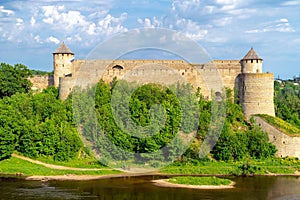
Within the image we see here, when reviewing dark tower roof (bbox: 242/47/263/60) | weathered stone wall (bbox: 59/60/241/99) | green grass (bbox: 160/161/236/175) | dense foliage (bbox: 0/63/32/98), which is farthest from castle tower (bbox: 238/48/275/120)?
dense foliage (bbox: 0/63/32/98)

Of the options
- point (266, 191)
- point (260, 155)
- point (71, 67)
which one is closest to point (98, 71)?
point (71, 67)

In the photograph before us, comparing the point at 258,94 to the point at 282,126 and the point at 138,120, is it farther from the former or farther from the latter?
the point at 138,120

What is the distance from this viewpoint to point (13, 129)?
27.7m

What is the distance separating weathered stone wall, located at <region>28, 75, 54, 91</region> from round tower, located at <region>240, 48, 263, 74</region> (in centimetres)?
1455

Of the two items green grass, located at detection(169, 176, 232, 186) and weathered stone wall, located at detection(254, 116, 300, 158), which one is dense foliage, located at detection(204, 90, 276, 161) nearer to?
weathered stone wall, located at detection(254, 116, 300, 158)

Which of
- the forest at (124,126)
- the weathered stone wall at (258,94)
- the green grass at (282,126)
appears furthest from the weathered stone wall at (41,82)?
the green grass at (282,126)

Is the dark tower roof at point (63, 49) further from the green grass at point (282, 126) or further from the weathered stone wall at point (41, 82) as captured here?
the green grass at point (282, 126)

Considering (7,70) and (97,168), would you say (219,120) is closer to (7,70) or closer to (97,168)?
(97,168)

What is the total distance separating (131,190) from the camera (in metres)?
22.4

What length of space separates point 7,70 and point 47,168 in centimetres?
1205

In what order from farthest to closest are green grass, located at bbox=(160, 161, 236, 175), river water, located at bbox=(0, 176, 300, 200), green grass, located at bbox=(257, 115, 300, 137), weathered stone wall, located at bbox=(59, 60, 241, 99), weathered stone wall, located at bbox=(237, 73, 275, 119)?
weathered stone wall, located at bbox=(59, 60, 241, 99)
weathered stone wall, located at bbox=(237, 73, 275, 119)
green grass, located at bbox=(257, 115, 300, 137)
green grass, located at bbox=(160, 161, 236, 175)
river water, located at bbox=(0, 176, 300, 200)

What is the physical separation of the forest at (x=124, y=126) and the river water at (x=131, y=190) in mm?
3197

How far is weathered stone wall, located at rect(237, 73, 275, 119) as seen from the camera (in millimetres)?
30422

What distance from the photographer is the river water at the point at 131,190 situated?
21.2 m
